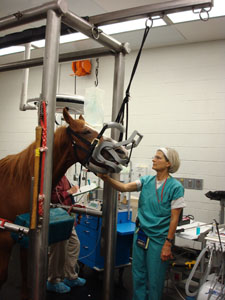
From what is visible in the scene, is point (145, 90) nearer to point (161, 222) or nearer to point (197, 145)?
point (197, 145)

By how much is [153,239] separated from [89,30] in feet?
5.72

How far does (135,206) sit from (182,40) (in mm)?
2670

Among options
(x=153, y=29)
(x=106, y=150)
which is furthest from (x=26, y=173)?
(x=153, y=29)

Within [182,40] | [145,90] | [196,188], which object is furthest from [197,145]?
[182,40]

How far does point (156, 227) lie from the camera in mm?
2418

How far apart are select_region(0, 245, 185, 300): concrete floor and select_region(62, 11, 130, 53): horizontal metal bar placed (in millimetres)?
2317

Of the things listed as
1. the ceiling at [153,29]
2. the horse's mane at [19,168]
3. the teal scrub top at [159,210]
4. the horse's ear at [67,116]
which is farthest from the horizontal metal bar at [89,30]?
the ceiling at [153,29]

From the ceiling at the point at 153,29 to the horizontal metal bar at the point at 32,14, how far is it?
2141 mm

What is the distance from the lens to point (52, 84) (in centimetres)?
124

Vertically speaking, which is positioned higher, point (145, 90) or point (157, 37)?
point (157, 37)

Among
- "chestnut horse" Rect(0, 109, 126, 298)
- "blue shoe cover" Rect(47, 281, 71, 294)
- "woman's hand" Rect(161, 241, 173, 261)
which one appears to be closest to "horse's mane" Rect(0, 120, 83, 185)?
"chestnut horse" Rect(0, 109, 126, 298)

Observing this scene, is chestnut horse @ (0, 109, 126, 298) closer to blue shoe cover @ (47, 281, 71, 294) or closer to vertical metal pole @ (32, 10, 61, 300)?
vertical metal pole @ (32, 10, 61, 300)

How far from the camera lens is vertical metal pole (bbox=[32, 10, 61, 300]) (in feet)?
3.96

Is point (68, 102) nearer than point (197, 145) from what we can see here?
Yes
